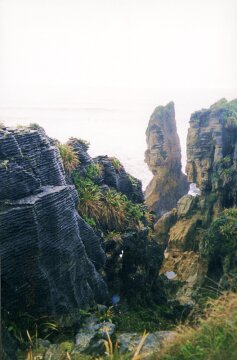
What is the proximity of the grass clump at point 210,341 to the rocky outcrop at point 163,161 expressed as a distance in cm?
Result: 3153

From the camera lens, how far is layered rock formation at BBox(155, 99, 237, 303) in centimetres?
2258

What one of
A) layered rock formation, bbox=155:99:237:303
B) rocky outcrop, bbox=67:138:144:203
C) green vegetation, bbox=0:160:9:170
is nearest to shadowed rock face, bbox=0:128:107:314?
green vegetation, bbox=0:160:9:170

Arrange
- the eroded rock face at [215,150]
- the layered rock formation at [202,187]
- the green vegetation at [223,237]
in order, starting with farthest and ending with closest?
1. the eroded rock face at [215,150]
2. the layered rock formation at [202,187]
3. the green vegetation at [223,237]

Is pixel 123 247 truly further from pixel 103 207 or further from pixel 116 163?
pixel 116 163

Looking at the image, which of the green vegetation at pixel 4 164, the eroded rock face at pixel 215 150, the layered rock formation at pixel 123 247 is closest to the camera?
the green vegetation at pixel 4 164

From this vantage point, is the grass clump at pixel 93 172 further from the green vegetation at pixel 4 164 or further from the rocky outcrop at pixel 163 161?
the rocky outcrop at pixel 163 161

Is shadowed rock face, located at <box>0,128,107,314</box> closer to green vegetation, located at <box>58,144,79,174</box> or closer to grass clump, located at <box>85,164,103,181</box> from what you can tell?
green vegetation, located at <box>58,144,79,174</box>

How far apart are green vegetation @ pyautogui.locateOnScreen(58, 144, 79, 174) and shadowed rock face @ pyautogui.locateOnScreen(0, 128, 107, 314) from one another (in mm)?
2154

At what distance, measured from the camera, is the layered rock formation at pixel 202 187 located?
2258cm

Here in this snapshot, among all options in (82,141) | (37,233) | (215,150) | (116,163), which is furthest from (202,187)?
(37,233)

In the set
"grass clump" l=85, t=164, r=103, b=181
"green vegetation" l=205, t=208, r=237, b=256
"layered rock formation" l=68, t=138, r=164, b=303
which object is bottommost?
"green vegetation" l=205, t=208, r=237, b=256

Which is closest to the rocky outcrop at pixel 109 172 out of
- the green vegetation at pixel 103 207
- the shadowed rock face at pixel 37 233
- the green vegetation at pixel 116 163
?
the green vegetation at pixel 116 163

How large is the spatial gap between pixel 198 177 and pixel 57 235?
21.4 meters

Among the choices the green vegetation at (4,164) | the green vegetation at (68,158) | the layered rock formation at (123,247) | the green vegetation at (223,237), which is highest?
the green vegetation at (4,164)
